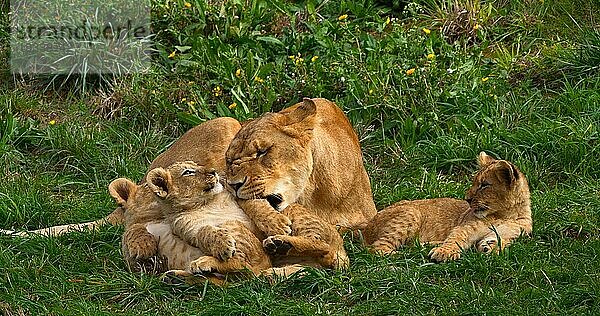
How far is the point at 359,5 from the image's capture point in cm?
1020

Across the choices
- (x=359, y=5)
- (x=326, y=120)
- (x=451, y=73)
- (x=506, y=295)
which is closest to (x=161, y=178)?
(x=326, y=120)

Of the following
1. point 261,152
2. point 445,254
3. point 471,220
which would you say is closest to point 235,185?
point 261,152

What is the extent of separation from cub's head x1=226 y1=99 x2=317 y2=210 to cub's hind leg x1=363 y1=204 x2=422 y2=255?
53cm

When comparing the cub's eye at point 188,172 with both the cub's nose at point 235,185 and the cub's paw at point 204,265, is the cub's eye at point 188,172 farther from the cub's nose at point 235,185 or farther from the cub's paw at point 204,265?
the cub's paw at point 204,265

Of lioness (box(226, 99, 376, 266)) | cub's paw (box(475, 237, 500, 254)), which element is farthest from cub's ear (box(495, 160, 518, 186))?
lioness (box(226, 99, 376, 266))

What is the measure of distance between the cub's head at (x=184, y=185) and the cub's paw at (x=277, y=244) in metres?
0.59

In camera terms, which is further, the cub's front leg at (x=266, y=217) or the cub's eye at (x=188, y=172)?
the cub's eye at (x=188, y=172)

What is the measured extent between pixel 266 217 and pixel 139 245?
72cm

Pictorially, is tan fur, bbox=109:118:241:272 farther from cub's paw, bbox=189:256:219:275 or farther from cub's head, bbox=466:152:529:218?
cub's head, bbox=466:152:529:218

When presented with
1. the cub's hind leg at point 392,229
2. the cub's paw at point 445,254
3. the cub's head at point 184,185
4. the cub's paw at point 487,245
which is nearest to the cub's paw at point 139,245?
the cub's head at point 184,185

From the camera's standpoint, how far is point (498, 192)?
6.50 meters

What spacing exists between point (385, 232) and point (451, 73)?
2564mm

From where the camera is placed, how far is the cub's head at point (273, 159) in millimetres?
6348

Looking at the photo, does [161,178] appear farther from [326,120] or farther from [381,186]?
[381,186]
